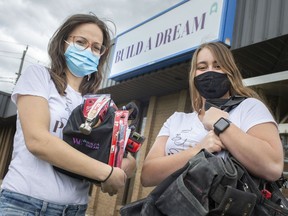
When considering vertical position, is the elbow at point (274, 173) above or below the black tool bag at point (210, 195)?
above

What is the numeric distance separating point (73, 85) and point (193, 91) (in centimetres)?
83

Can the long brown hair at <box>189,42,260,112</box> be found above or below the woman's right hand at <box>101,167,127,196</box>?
above

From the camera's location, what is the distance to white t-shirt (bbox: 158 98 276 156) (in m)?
1.71

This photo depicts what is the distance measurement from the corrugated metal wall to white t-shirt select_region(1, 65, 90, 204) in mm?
2995

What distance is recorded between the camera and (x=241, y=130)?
1606mm

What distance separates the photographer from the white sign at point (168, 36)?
16.2 ft

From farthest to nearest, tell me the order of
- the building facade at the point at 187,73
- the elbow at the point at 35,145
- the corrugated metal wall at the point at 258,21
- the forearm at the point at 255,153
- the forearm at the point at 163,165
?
1. the building facade at the point at 187,73
2. the corrugated metal wall at the point at 258,21
3. the forearm at the point at 163,165
4. the elbow at the point at 35,145
5. the forearm at the point at 255,153

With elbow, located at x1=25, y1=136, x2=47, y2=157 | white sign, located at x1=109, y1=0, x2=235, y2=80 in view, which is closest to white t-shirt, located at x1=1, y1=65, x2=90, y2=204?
elbow, located at x1=25, y1=136, x2=47, y2=157

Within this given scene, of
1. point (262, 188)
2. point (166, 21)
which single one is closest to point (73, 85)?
point (262, 188)

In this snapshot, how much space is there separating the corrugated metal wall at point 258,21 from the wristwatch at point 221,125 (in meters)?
2.64

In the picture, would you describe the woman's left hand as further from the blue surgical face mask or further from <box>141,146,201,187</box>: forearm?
the blue surgical face mask

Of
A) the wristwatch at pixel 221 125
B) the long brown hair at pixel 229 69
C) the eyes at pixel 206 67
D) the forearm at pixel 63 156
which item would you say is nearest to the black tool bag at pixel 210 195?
the wristwatch at pixel 221 125

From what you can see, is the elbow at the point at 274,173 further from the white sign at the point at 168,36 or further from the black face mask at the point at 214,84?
the white sign at the point at 168,36

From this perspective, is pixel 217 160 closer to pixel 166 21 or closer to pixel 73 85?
pixel 73 85
